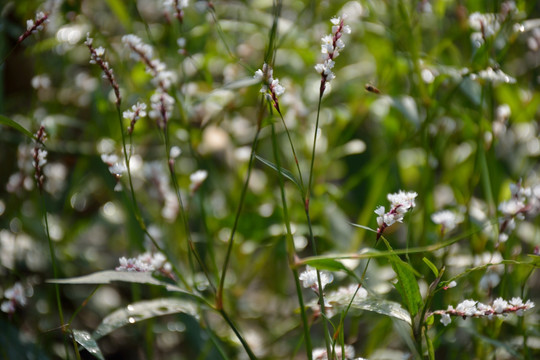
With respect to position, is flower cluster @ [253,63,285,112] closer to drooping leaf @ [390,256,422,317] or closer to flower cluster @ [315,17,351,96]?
flower cluster @ [315,17,351,96]

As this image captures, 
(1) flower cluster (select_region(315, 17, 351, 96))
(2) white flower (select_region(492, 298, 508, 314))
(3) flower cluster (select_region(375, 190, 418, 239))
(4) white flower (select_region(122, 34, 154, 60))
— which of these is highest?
(4) white flower (select_region(122, 34, 154, 60))

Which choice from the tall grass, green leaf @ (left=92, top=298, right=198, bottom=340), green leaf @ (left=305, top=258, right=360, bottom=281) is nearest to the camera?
green leaf @ (left=305, top=258, right=360, bottom=281)

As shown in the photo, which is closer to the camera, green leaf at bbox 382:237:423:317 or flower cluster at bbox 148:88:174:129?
green leaf at bbox 382:237:423:317

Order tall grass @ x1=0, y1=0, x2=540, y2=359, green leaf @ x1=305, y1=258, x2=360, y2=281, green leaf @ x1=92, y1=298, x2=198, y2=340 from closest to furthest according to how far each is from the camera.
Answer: green leaf @ x1=305, y1=258, x2=360, y2=281 < green leaf @ x1=92, y1=298, x2=198, y2=340 < tall grass @ x1=0, y1=0, x2=540, y2=359

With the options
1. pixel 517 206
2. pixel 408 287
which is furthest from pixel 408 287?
pixel 517 206

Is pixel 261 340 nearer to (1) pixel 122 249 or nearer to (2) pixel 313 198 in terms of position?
(2) pixel 313 198

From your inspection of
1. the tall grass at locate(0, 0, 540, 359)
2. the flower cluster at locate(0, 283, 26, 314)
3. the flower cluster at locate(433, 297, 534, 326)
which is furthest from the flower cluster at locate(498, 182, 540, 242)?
the flower cluster at locate(0, 283, 26, 314)

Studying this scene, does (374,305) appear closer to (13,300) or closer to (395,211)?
(395,211)

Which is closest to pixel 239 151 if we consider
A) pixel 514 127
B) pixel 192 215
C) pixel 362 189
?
pixel 192 215

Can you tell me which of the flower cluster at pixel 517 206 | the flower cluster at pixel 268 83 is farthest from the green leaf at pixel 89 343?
the flower cluster at pixel 517 206
